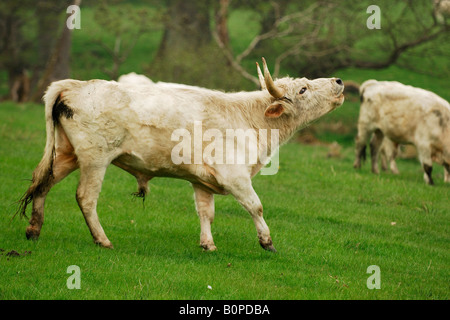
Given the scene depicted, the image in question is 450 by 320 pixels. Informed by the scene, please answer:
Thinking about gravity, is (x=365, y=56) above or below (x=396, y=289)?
above

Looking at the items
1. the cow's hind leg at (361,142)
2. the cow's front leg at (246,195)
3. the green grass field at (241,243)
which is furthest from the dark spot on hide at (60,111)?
the cow's hind leg at (361,142)

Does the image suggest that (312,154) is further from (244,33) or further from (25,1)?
(25,1)

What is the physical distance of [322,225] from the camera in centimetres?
1012

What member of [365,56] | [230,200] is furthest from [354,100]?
[230,200]

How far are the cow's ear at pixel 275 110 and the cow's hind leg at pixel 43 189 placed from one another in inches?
103

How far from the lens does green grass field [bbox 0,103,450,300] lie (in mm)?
6754

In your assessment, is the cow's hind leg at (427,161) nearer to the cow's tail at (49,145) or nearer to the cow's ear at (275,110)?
the cow's ear at (275,110)

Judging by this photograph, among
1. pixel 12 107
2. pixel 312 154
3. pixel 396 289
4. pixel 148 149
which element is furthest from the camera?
pixel 12 107

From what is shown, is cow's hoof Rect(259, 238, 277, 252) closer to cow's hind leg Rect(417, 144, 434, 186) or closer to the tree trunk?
cow's hind leg Rect(417, 144, 434, 186)

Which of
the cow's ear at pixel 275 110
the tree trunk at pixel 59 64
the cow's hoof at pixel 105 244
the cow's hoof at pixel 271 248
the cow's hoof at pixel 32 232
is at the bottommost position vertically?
the cow's hoof at pixel 271 248

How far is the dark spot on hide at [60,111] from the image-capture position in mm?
7715

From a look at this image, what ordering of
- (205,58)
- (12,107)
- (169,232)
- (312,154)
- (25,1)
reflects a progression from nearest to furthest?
(169,232), (312,154), (12,107), (205,58), (25,1)

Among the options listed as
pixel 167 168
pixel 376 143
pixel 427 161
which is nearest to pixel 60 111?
pixel 167 168

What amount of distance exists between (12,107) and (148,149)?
17.0 metres
